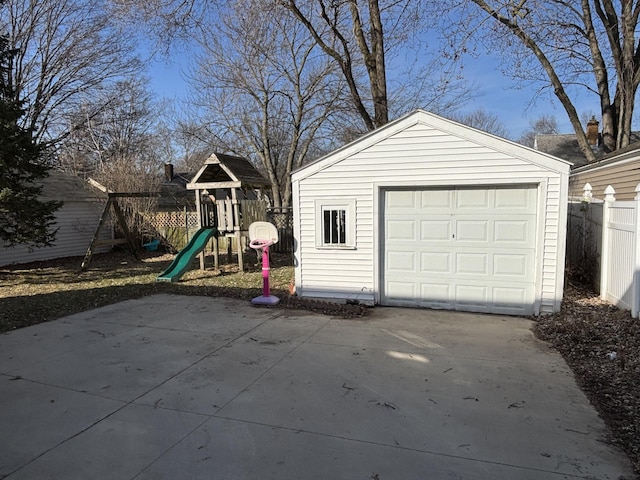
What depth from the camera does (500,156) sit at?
6.16 meters

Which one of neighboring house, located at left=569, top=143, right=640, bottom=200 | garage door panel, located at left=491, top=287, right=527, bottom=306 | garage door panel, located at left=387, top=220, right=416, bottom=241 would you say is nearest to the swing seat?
garage door panel, located at left=387, top=220, right=416, bottom=241

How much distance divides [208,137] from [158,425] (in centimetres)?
1794

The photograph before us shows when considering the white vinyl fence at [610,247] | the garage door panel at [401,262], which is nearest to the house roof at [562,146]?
the white vinyl fence at [610,247]

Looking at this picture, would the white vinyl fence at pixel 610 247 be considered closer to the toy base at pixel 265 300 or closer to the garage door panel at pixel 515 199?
the garage door panel at pixel 515 199

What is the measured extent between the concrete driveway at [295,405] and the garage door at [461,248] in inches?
34.4

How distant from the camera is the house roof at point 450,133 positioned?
19.6ft

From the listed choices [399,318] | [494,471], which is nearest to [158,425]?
[494,471]

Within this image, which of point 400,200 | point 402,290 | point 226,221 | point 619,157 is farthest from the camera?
point 226,221

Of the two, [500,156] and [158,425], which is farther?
[500,156]

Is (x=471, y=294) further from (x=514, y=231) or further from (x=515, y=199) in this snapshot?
(x=515, y=199)

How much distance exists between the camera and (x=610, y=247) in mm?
6488

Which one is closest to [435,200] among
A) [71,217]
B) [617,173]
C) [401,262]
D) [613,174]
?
[401,262]

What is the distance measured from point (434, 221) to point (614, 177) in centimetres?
433

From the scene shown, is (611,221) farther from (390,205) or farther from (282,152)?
(282,152)
